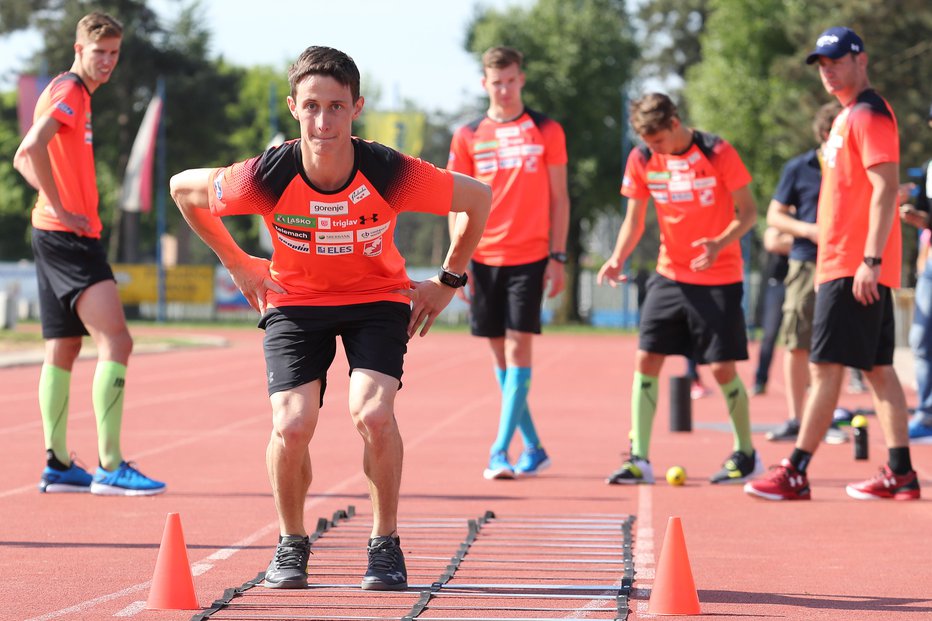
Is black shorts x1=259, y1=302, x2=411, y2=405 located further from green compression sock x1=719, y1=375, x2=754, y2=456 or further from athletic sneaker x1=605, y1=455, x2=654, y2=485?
green compression sock x1=719, y1=375, x2=754, y2=456

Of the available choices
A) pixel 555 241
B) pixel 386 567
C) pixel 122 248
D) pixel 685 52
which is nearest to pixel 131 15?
pixel 122 248

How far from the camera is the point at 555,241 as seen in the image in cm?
858

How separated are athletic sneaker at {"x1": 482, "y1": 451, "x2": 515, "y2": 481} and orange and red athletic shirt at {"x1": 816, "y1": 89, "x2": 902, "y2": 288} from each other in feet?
7.08

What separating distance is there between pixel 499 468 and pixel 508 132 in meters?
2.02

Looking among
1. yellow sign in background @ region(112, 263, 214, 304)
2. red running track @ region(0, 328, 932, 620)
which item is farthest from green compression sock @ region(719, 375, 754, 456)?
yellow sign in background @ region(112, 263, 214, 304)

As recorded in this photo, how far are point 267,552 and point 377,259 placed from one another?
1.45 metres

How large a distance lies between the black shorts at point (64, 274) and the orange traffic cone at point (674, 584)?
3979mm

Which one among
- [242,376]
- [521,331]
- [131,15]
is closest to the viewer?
[521,331]

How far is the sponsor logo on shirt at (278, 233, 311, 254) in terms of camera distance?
520 centimetres

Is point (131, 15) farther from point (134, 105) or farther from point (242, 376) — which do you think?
point (242, 376)

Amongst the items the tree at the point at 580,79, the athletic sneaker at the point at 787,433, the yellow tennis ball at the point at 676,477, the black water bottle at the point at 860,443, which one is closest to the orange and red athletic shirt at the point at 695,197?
the yellow tennis ball at the point at 676,477

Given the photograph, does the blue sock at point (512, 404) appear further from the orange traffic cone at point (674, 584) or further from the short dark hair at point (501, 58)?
the orange traffic cone at point (674, 584)

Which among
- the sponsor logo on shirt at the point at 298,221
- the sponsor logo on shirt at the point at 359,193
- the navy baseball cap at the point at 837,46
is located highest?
the navy baseball cap at the point at 837,46

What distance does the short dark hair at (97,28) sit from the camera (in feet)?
24.7
